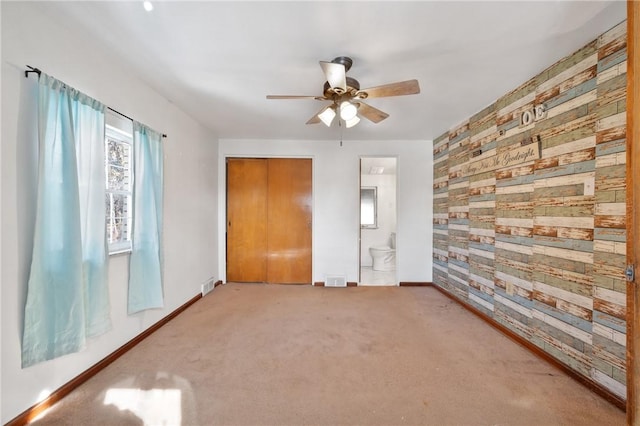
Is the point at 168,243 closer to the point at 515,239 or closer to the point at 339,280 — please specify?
the point at 339,280

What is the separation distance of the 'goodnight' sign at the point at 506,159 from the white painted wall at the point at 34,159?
3.47 metres

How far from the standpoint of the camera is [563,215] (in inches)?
78.7

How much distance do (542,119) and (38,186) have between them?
3541 mm

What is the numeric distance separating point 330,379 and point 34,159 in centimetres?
229

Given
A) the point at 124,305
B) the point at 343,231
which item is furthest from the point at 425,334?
the point at 124,305

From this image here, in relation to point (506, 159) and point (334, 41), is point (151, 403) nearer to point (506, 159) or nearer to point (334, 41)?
point (334, 41)

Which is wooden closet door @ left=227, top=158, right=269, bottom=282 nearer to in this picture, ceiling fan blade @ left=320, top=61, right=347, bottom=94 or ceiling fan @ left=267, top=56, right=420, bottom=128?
ceiling fan @ left=267, top=56, right=420, bottom=128

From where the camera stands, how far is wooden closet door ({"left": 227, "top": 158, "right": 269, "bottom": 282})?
14.5 ft

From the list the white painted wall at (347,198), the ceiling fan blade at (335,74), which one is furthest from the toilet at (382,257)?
the ceiling fan blade at (335,74)

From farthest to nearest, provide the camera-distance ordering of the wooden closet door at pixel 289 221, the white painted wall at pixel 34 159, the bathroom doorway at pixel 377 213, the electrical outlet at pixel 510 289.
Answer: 1. the bathroom doorway at pixel 377 213
2. the wooden closet door at pixel 289 221
3. the electrical outlet at pixel 510 289
4. the white painted wall at pixel 34 159

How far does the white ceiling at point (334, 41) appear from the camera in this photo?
5.12 ft

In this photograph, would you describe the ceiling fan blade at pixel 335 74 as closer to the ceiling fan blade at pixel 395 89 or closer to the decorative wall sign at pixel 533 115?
the ceiling fan blade at pixel 395 89

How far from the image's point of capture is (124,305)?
223cm

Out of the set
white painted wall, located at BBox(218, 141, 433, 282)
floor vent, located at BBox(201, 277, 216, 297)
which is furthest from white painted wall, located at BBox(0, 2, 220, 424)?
white painted wall, located at BBox(218, 141, 433, 282)
